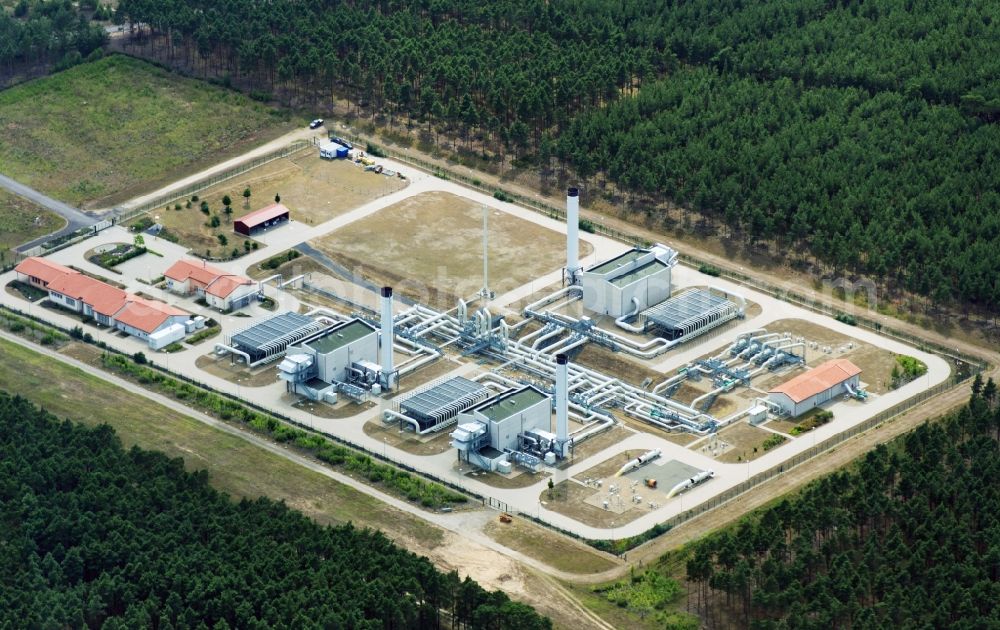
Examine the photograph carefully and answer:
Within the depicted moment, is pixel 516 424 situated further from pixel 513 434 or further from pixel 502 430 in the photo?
pixel 502 430

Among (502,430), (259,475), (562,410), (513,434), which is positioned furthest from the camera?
(513,434)

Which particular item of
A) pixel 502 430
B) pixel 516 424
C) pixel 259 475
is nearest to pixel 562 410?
pixel 516 424

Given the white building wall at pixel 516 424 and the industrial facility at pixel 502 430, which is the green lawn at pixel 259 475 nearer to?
the industrial facility at pixel 502 430

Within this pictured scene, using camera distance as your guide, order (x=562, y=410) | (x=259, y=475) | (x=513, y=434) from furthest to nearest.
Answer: (x=513, y=434), (x=562, y=410), (x=259, y=475)

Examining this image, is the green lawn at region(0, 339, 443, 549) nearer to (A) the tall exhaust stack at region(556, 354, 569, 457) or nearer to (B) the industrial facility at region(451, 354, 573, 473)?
(B) the industrial facility at region(451, 354, 573, 473)

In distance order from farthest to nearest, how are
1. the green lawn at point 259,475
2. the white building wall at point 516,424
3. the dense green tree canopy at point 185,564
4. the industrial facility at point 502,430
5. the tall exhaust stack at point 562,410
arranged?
the white building wall at point 516,424, the tall exhaust stack at point 562,410, the industrial facility at point 502,430, the green lawn at point 259,475, the dense green tree canopy at point 185,564

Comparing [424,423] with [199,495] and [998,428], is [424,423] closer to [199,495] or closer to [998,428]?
[199,495]

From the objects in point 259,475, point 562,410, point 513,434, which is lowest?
point 259,475

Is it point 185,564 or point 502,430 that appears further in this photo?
point 502,430

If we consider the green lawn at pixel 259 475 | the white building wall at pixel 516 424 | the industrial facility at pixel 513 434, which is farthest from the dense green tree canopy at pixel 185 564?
the white building wall at pixel 516 424
